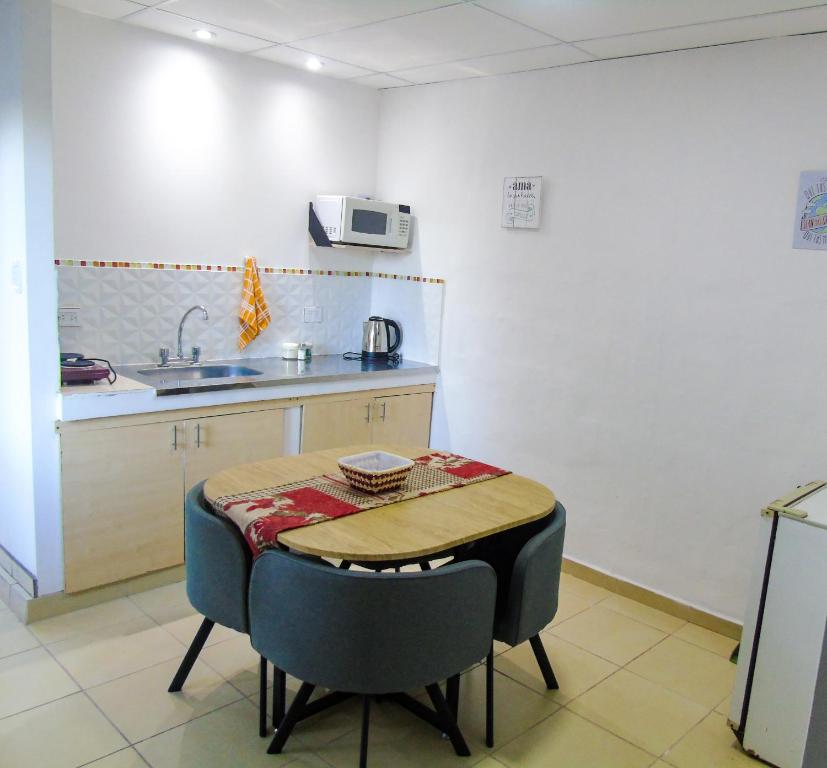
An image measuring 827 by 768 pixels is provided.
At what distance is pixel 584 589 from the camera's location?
360 centimetres

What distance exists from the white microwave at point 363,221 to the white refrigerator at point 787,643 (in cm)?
259

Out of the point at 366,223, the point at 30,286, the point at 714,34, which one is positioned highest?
the point at 714,34

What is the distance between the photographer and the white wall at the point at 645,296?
116 inches

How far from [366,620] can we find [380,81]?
330 cm

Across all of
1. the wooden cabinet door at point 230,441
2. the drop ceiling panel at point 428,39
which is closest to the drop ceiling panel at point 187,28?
the drop ceiling panel at point 428,39

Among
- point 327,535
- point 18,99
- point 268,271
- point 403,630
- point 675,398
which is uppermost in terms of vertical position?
point 18,99

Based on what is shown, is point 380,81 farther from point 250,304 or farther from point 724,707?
point 724,707

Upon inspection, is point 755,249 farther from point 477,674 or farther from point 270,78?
point 270,78

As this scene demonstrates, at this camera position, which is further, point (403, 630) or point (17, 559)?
point (17, 559)

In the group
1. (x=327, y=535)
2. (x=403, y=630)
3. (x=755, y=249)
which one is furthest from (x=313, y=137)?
(x=403, y=630)

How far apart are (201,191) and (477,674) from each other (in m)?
2.66

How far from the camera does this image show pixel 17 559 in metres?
3.10

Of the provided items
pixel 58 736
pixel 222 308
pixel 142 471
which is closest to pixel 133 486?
pixel 142 471

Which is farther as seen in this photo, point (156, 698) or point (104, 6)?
point (104, 6)
